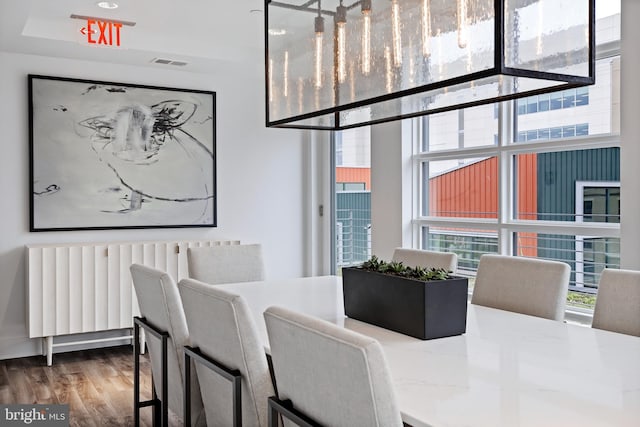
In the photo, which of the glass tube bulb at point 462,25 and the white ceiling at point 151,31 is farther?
the white ceiling at point 151,31

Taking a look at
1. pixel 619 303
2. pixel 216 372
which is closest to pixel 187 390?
pixel 216 372

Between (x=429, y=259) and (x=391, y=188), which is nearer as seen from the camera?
(x=429, y=259)

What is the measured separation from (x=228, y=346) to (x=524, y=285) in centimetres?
143

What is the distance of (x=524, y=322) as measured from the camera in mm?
2359

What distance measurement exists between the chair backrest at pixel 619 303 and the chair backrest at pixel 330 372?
1.39m

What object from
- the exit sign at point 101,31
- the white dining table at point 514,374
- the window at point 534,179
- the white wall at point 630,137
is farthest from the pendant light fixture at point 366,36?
the exit sign at point 101,31

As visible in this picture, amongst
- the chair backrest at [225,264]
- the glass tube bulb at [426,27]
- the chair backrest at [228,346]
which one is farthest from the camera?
the chair backrest at [225,264]

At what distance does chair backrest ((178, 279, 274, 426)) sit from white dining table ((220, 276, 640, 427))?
0.69 feet

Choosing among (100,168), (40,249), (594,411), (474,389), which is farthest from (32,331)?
(594,411)

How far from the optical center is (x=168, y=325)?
2.34 m

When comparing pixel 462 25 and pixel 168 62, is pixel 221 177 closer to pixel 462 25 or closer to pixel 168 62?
pixel 168 62

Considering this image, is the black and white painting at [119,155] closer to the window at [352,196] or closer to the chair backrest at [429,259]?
the window at [352,196]

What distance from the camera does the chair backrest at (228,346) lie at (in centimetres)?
178

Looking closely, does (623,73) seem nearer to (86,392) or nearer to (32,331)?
(86,392)
